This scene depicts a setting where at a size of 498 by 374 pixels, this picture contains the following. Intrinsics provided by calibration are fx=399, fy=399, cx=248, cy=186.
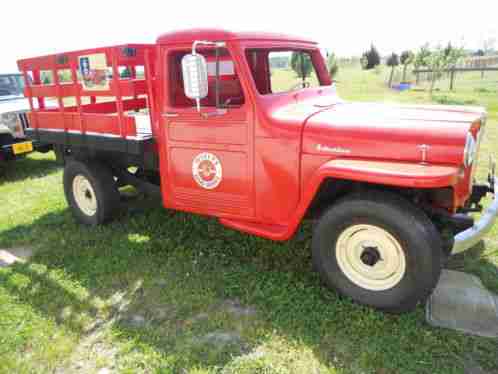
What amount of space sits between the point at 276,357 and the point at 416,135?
1748 mm

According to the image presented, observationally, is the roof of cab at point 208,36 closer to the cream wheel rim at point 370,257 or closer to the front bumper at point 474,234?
the cream wheel rim at point 370,257

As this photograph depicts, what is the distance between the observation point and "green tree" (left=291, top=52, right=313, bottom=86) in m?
4.00

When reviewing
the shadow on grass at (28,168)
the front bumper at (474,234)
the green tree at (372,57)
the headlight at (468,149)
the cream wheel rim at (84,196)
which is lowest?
the green tree at (372,57)

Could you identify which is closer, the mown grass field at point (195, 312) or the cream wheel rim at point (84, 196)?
the mown grass field at point (195, 312)

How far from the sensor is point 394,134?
2.73 meters

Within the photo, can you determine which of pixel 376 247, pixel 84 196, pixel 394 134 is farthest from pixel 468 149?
pixel 84 196

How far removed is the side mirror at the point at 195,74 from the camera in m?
2.83

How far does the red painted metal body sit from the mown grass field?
529 mm

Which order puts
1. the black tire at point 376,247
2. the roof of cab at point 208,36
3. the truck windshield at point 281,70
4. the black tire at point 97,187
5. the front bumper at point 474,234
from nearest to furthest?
the black tire at point 376,247 < the front bumper at point 474,234 < the roof of cab at point 208,36 < the truck windshield at point 281,70 < the black tire at point 97,187

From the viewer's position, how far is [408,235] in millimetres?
2709

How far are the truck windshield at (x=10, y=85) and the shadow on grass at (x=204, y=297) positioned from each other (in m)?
4.64

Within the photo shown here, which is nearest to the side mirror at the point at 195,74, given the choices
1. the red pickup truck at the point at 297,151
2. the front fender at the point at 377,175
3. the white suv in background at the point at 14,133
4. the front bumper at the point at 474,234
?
the red pickup truck at the point at 297,151

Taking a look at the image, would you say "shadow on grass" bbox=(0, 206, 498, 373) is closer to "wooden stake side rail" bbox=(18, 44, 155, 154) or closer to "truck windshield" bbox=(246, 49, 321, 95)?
"wooden stake side rail" bbox=(18, 44, 155, 154)

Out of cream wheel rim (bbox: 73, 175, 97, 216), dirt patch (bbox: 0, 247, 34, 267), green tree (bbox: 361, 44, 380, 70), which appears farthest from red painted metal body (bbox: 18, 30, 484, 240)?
green tree (bbox: 361, 44, 380, 70)
